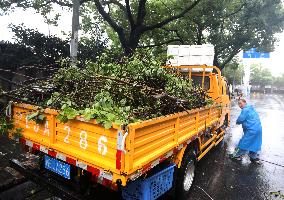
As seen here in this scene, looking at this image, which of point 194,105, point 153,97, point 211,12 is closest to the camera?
point 153,97

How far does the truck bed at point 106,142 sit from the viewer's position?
2967mm

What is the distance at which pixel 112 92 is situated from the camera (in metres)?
4.18

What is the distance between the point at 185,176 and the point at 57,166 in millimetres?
2165

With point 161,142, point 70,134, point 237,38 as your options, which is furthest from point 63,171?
point 237,38

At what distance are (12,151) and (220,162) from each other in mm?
5135

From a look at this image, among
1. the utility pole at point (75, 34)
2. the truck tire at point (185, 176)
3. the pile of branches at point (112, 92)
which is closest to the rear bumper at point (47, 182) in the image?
the pile of branches at point (112, 92)

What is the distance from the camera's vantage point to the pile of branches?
11.2 feet

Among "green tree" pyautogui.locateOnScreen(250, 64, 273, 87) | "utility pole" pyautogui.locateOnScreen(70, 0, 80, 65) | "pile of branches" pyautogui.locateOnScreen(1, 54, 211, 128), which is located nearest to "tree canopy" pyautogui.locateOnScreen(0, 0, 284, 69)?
"utility pole" pyautogui.locateOnScreen(70, 0, 80, 65)

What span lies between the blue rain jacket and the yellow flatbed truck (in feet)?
10.1

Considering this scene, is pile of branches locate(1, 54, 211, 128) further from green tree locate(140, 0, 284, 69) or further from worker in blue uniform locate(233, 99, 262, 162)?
green tree locate(140, 0, 284, 69)

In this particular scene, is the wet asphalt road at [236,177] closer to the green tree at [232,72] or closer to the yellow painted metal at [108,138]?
the yellow painted metal at [108,138]

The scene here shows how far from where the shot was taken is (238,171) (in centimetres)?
675

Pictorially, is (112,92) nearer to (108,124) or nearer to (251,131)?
(108,124)

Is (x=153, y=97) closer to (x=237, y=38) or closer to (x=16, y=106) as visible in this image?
(x=16, y=106)
